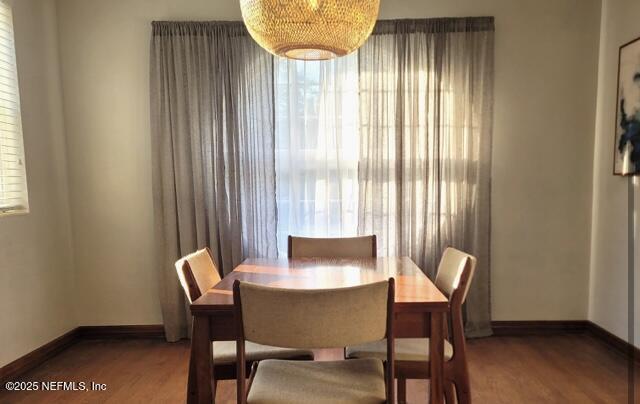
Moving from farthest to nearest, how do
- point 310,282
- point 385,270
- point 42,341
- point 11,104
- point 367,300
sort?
point 42,341 → point 11,104 → point 385,270 → point 310,282 → point 367,300

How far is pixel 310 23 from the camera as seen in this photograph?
1.42m

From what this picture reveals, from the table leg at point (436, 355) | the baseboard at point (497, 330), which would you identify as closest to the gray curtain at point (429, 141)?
the baseboard at point (497, 330)

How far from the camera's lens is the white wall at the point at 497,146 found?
2.73 meters

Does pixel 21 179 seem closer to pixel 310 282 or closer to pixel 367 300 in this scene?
pixel 310 282

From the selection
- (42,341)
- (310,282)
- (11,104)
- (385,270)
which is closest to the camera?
(310,282)

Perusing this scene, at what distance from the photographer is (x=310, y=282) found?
160cm

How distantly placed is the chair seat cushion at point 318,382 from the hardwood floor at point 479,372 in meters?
0.80

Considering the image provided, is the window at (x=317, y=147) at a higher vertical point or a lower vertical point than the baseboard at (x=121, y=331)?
higher

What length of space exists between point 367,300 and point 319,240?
3.45ft

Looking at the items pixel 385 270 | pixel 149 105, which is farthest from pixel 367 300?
pixel 149 105

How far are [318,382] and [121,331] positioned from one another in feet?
7.17

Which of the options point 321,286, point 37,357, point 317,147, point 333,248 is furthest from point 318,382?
point 37,357

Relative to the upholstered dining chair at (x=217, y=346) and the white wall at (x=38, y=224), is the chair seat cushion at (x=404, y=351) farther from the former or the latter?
the white wall at (x=38, y=224)

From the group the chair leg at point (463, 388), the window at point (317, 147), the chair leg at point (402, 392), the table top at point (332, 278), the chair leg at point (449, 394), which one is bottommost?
the chair leg at point (402, 392)
